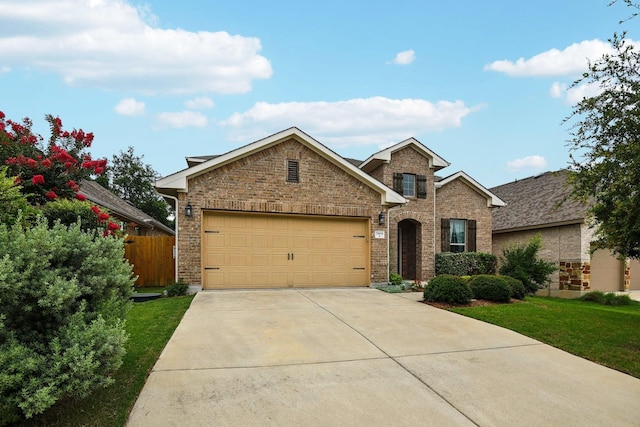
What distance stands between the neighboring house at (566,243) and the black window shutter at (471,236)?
2.85 metres

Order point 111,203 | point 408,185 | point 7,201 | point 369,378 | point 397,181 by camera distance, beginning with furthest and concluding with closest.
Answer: point 111,203, point 408,185, point 397,181, point 7,201, point 369,378

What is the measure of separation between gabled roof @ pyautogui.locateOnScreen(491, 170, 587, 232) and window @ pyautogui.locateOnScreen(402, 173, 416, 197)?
585 centimetres

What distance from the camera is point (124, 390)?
3639 mm

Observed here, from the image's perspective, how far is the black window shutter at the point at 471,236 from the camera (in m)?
17.0

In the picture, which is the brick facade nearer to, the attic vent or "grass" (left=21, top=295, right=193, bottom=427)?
the attic vent

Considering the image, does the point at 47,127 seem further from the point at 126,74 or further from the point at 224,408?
the point at 224,408

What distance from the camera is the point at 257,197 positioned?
1090 centimetres

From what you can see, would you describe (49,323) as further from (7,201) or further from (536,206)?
(536,206)

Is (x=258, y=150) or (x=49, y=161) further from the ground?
(x=258, y=150)

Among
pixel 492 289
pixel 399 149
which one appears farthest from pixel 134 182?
pixel 492 289

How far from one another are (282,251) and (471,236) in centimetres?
1015

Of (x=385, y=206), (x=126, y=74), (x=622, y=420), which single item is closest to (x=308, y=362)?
(x=622, y=420)

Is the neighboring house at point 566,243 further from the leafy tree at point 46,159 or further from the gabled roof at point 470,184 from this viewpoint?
the leafy tree at point 46,159

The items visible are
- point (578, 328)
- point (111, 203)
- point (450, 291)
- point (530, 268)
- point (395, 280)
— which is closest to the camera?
point (578, 328)
